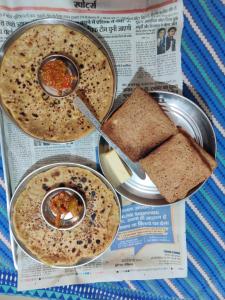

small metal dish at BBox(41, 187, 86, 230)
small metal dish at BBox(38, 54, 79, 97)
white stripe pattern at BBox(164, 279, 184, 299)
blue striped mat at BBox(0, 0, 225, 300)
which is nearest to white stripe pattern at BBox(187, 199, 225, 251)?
blue striped mat at BBox(0, 0, 225, 300)

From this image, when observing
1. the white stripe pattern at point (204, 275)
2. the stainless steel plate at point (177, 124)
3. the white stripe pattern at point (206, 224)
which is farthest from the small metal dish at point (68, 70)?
the white stripe pattern at point (204, 275)

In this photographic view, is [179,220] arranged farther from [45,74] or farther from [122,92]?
[45,74]

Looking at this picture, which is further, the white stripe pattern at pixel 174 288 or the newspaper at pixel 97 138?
the white stripe pattern at pixel 174 288

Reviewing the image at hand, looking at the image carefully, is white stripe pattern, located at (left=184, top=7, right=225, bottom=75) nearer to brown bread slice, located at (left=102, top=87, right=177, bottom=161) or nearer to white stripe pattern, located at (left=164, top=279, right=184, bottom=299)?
brown bread slice, located at (left=102, top=87, right=177, bottom=161)

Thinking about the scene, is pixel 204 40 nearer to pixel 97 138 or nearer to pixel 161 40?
pixel 161 40

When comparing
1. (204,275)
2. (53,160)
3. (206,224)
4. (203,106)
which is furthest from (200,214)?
(53,160)

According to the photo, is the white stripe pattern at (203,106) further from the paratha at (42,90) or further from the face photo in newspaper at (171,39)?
the paratha at (42,90)

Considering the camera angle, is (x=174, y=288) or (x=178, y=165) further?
(x=174, y=288)
